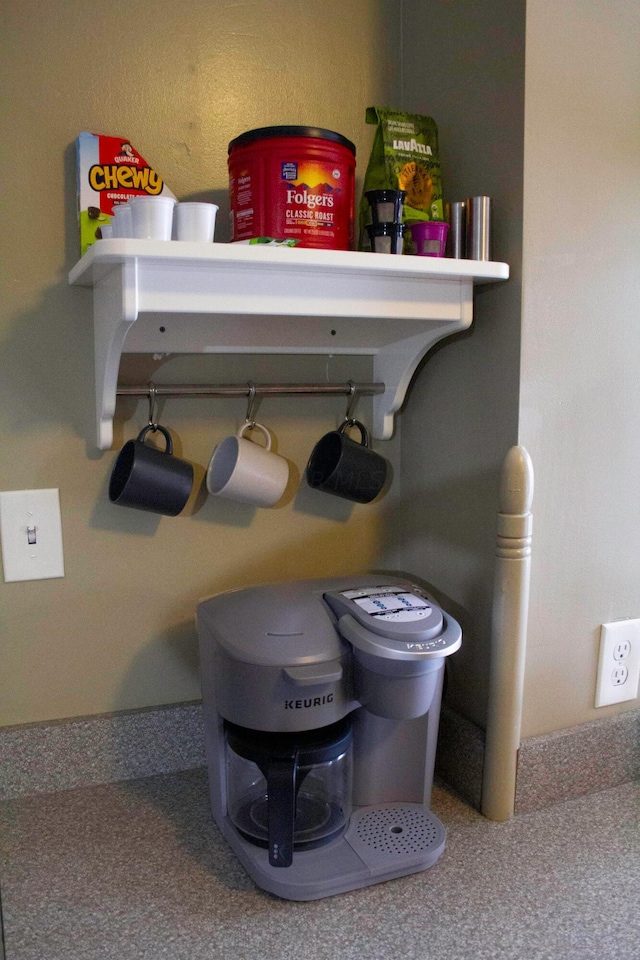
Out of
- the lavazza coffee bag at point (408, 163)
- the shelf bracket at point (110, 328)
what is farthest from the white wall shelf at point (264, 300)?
the lavazza coffee bag at point (408, 163)

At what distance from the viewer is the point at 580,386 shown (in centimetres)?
96

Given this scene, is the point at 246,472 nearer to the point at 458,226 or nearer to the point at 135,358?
the point at 135,358

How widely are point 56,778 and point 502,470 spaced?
69cm

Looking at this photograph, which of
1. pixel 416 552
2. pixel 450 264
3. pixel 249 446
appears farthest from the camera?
pixel 416 552

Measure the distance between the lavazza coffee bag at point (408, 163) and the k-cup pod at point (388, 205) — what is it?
35 millimetres

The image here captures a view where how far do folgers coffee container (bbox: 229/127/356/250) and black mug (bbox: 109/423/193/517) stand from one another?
0.28m

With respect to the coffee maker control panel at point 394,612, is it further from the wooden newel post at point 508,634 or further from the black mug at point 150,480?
the black mug at point 150,480

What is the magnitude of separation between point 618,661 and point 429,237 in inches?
23.9

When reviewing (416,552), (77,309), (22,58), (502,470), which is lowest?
(416,552)

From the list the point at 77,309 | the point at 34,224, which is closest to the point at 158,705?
the point at 77,309

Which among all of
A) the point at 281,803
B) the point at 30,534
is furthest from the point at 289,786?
the point at 30,534

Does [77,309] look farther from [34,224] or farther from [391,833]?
[391,833]

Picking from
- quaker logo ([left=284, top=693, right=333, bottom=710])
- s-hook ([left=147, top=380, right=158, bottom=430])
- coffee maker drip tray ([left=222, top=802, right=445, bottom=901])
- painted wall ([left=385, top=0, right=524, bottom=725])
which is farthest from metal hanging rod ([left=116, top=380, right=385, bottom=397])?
coffee maker drip tray ([left=222, top=802, right=445, bottom=901])

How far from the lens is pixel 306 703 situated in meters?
0.83
